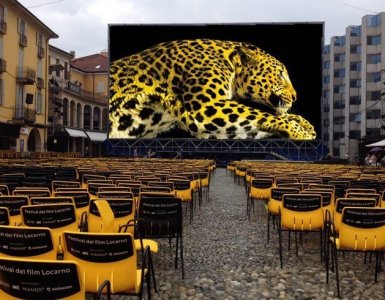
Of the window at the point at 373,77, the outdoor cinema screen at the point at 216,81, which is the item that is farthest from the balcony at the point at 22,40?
the window at the point at 373,77

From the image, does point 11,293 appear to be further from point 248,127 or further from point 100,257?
point 248,127

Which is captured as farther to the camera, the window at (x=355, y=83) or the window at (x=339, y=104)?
the window at (x=339, y=104)

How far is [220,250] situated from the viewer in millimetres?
6672

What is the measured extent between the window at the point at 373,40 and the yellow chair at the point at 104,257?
222 ft

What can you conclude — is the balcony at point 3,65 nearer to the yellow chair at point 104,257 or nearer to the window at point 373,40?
the yellow chair at point 104,257

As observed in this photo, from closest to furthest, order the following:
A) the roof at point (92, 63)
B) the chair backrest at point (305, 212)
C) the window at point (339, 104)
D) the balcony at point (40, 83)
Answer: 1. the chair backrest at point (305, 212)
2. the balcony at point (40, 83)
3. the roof at point (92, 63)
4. the window at point (339, 104)

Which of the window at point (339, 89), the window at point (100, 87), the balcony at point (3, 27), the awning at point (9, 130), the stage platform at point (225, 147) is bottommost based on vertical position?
the stage platform at point (225, 147)

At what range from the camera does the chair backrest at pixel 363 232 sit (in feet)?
16.8

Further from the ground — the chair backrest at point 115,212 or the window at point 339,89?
the window at point 339,89

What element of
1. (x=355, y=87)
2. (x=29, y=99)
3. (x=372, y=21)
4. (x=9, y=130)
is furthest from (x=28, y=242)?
(x=355, y=87)

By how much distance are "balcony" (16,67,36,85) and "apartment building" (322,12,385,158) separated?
104ft

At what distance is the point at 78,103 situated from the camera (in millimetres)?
55344

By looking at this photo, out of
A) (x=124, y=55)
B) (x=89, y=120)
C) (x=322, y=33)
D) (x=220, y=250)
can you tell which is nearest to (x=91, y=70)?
(x=89, y=120)

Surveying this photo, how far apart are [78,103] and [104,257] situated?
176 ft
